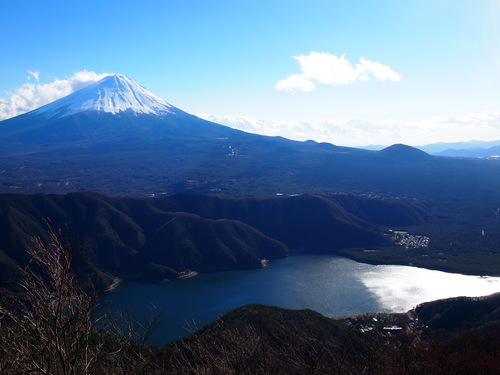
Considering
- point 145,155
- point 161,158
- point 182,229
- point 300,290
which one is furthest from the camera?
point 145,155

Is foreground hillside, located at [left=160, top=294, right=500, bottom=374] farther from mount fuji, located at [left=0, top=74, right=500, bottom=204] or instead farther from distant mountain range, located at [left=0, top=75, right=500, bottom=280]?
mount fuji, located at [left=0, top=74, right=500, bottom=204]

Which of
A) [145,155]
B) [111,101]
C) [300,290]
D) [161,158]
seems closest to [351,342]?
[300,290]

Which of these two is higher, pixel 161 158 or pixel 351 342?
pixel 161 158

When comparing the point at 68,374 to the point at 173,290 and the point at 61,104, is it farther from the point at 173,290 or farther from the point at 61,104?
the point at 61,104

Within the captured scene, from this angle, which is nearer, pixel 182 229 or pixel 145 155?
pixel 182 229

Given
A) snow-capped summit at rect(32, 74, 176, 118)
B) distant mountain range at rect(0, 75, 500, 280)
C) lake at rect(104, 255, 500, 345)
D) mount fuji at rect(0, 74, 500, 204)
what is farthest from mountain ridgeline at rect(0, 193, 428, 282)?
snow-capped summit at rect(32, 74, 176, 118)

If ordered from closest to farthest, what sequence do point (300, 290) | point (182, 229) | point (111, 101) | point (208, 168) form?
point (300, 290), point (182, 229), point (208, 168), point (111, 101)

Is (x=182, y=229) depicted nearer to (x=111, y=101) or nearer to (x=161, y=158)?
(x=161, y=158)
